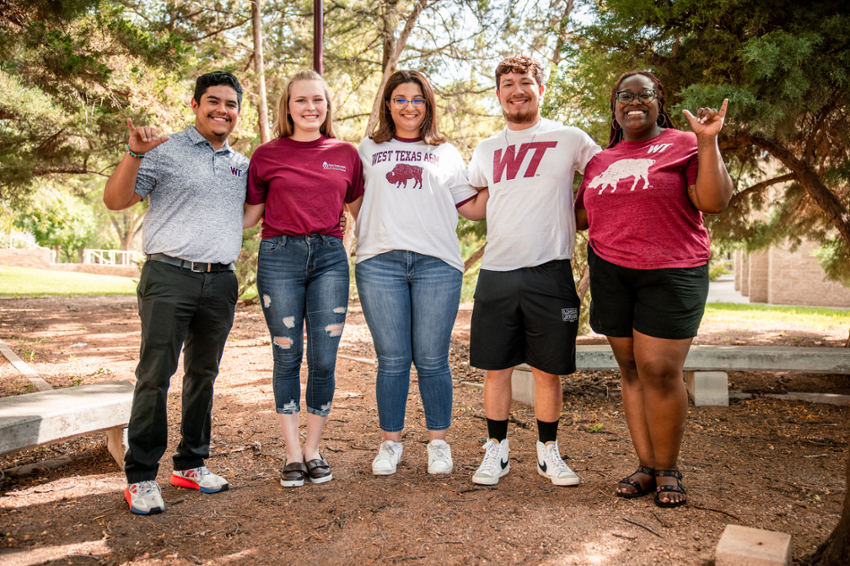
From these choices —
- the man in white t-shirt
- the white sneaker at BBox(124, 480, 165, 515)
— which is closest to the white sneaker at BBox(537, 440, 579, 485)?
the man in white t-shirt

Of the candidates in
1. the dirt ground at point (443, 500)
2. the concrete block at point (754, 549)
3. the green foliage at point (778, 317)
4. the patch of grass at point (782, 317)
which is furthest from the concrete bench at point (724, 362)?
the patch of grass at point (782, 317)

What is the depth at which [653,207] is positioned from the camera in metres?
2.67

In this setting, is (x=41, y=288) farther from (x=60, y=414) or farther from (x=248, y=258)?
(x=60, y=414)

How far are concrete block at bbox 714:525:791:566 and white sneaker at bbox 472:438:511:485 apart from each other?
3.96 ft

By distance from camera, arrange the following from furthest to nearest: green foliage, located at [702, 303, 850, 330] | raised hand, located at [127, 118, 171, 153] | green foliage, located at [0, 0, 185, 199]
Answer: green foliage, located at [702, 303, 850, 330]
green foliage, located at [0, 0, 185, 199]
raised hand, located at [127, 118, 171, 153]

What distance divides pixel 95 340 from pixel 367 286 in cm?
655

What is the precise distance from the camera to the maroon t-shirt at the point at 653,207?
2.66 m

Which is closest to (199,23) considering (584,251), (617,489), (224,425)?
(584,251)

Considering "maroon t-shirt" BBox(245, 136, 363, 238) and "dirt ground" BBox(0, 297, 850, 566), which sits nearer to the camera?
"dirt ground" BBox(0, 297, 850, 566)

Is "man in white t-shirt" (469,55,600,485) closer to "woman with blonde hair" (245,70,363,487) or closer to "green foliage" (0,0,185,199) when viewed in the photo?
"woman with blonde hair" (245,70,363,487)

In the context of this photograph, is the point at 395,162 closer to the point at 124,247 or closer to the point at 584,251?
the point at 584,251

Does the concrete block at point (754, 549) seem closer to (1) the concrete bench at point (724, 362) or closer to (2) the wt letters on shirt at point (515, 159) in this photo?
(2) the wt letters on shirt at point (515, 159)

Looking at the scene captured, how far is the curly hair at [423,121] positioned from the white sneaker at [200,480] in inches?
77.5

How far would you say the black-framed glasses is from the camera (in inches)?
109
